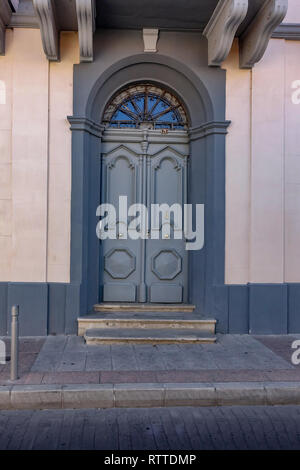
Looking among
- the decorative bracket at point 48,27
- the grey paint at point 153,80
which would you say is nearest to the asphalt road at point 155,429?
the grey paint at point 153,80

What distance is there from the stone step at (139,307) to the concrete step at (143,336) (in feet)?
1.90

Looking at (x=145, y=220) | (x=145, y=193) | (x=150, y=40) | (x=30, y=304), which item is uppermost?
(x=150, y=40)

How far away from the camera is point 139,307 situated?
22.4ft

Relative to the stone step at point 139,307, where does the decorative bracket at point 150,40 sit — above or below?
above

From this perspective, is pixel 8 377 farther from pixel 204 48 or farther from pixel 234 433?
pixel 204 48

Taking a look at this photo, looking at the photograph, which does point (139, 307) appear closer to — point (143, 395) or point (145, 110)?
point (143, 395)

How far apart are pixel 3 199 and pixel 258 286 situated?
15.2 ft

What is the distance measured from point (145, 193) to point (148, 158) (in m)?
0.67

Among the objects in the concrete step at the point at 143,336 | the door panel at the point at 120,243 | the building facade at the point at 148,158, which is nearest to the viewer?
the concrete step at the point at 143,336

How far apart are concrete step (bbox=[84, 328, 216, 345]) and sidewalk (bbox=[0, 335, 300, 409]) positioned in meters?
0.12

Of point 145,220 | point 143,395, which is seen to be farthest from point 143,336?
point 145,220

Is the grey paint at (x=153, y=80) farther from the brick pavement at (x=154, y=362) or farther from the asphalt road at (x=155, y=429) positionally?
the asphalt road at (x=155, y=429)

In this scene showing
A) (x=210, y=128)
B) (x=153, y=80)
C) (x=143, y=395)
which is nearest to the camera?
(x=143, y=395)

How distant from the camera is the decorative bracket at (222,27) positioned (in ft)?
18.6
